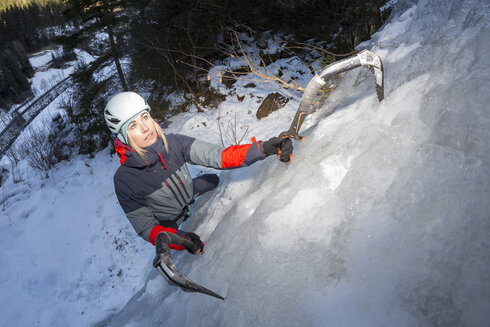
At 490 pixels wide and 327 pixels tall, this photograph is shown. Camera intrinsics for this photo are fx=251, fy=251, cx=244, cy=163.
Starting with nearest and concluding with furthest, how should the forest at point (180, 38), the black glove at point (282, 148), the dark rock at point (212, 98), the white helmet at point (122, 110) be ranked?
the black glove at point (282, 148) → the white helmet at point (122, 110) → the forest at point (180, 38) → the dark rock at point (212, 98)

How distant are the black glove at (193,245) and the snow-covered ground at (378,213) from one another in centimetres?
12

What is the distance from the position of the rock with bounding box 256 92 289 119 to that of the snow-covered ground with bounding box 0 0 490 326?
198 inches

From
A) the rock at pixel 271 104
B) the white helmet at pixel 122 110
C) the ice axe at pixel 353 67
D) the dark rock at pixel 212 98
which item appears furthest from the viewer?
the dark rock at pixel 212 98

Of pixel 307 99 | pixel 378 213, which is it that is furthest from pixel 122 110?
pixel 378 213

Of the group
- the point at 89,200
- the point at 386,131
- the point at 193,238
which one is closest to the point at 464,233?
the point at 386,131

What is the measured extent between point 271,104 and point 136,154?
586cm

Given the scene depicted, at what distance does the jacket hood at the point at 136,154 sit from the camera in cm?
216

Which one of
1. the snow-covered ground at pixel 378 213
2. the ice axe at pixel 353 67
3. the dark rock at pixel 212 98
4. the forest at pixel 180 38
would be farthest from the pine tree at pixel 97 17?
the ice axe at pixel 353 67

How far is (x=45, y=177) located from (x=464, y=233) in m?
12.6

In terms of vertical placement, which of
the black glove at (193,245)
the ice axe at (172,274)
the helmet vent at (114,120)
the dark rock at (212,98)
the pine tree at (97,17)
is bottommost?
the dark rock at (212,98)

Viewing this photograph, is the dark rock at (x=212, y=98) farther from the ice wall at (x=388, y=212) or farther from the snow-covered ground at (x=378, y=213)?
the ice wall at (x=388, y=212)

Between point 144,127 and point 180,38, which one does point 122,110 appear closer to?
point 144,127

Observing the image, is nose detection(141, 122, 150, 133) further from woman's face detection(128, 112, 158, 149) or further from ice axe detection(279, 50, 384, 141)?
ice axe detection(279, 50, 384, 141)

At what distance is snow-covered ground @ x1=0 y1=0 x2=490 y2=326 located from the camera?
1.00 m
